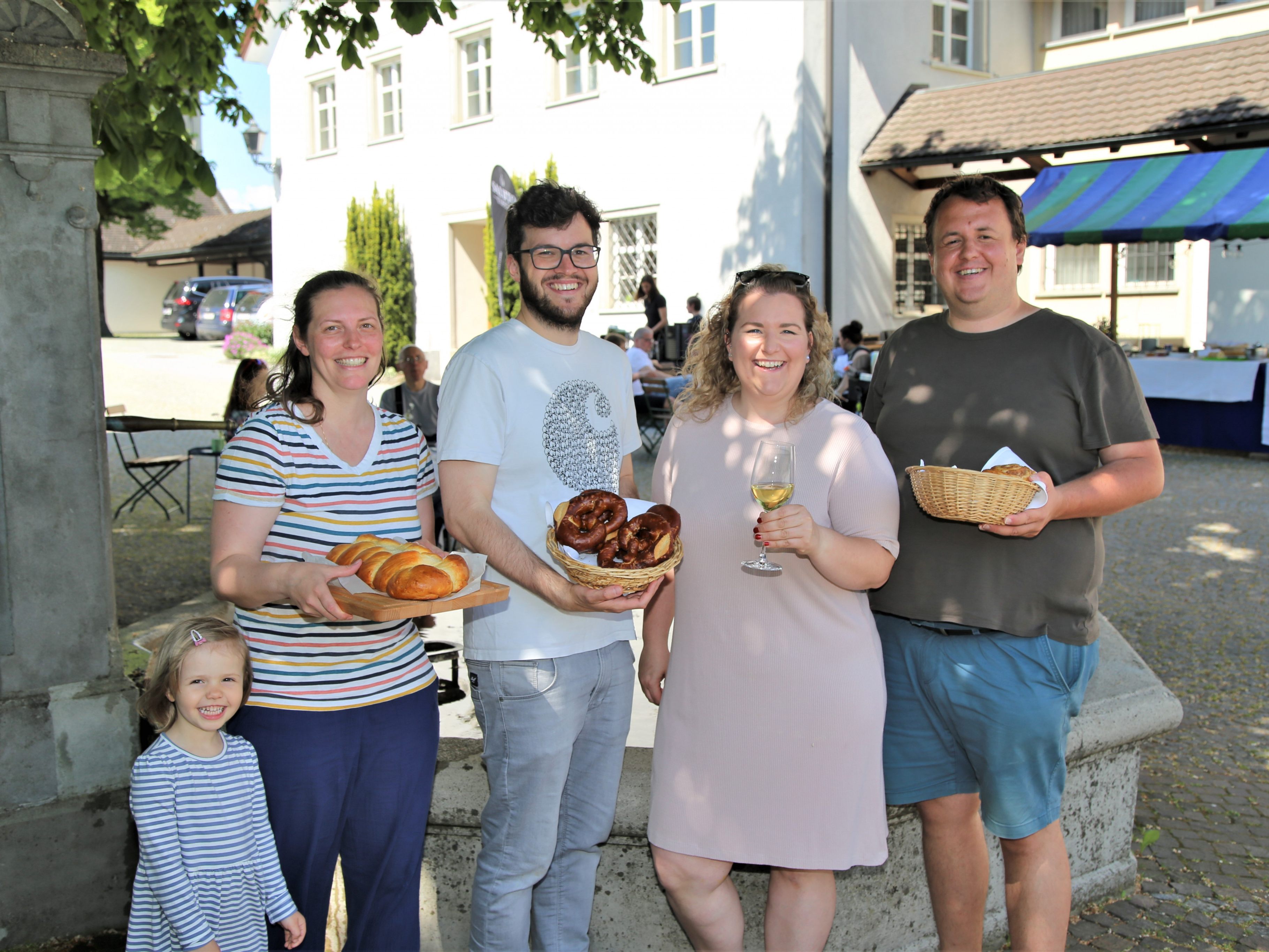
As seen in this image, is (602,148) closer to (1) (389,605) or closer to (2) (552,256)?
Answer: (2) (552,256)

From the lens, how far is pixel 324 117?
25.7 metres

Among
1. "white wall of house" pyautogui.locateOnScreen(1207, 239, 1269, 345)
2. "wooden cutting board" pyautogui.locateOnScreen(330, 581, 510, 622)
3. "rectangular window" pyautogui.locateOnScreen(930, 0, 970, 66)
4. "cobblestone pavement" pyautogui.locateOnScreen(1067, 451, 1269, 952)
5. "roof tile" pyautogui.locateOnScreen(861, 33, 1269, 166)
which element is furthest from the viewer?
"white wall of house" pyautogui.locateOnScreen(1207, 239, 1269, 345)

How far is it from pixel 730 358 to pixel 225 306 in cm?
3118

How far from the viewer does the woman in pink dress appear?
2.62 meters

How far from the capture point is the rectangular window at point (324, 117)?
2536 centimetres

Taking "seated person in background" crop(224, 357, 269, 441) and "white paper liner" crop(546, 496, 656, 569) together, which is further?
"seated person in background" crop(224, 357, 269, 441)

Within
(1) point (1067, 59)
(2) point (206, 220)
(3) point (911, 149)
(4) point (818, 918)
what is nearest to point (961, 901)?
(4) point (818, 918)

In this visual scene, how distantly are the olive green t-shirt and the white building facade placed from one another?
12.6 metres

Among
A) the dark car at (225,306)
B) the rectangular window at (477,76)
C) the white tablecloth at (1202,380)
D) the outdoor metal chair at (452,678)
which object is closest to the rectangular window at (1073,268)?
the white tablecloth at (1202,380)

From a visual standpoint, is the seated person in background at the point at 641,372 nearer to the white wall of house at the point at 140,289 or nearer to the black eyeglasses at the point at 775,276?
the black eyeglasses at the point at 775,276

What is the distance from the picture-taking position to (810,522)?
2400 mm

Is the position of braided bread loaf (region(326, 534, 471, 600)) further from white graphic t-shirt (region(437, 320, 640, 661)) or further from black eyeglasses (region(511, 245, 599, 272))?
black eyeglasses (region(511, 245, 599, 272))

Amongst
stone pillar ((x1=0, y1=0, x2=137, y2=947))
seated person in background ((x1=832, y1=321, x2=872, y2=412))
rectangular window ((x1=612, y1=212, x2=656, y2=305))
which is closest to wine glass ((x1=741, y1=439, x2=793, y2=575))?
stone pillar ((x1=0, y1=0, x2=137, y2=947))

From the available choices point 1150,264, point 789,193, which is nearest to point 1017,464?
point 789,193
